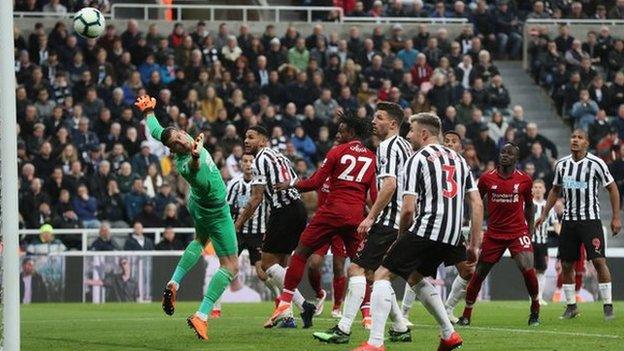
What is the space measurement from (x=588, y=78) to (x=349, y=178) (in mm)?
20426

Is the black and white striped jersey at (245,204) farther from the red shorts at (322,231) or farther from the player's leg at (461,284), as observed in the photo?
the red shorts at (322,231)

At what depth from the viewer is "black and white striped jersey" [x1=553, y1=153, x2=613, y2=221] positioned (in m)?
19.8

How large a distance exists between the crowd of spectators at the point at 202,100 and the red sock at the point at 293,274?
1132 cm

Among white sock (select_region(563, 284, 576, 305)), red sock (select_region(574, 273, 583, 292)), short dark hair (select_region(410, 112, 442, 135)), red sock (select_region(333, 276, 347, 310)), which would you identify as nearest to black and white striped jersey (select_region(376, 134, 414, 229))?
short dark hair (select_region(410, 112, 442, 135))

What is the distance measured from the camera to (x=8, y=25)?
1108cm

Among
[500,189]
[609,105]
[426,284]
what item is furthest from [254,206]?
[609,105]

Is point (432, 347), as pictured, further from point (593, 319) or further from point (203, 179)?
point (593, 319)

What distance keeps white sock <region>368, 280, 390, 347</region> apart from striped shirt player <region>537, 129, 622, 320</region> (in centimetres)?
710

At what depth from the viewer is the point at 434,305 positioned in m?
13.2

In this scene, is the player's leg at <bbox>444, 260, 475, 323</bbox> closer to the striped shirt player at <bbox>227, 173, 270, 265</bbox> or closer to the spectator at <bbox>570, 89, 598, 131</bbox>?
the striped shirt player at <bbox>227, 173, 270, 265</bbox>

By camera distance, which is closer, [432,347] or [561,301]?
[432,347]

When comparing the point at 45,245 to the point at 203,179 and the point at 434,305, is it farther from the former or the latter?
the point at 434,305

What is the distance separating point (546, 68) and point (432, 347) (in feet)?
75.0

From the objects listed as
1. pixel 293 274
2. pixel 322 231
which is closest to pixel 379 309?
pixel 322 231
